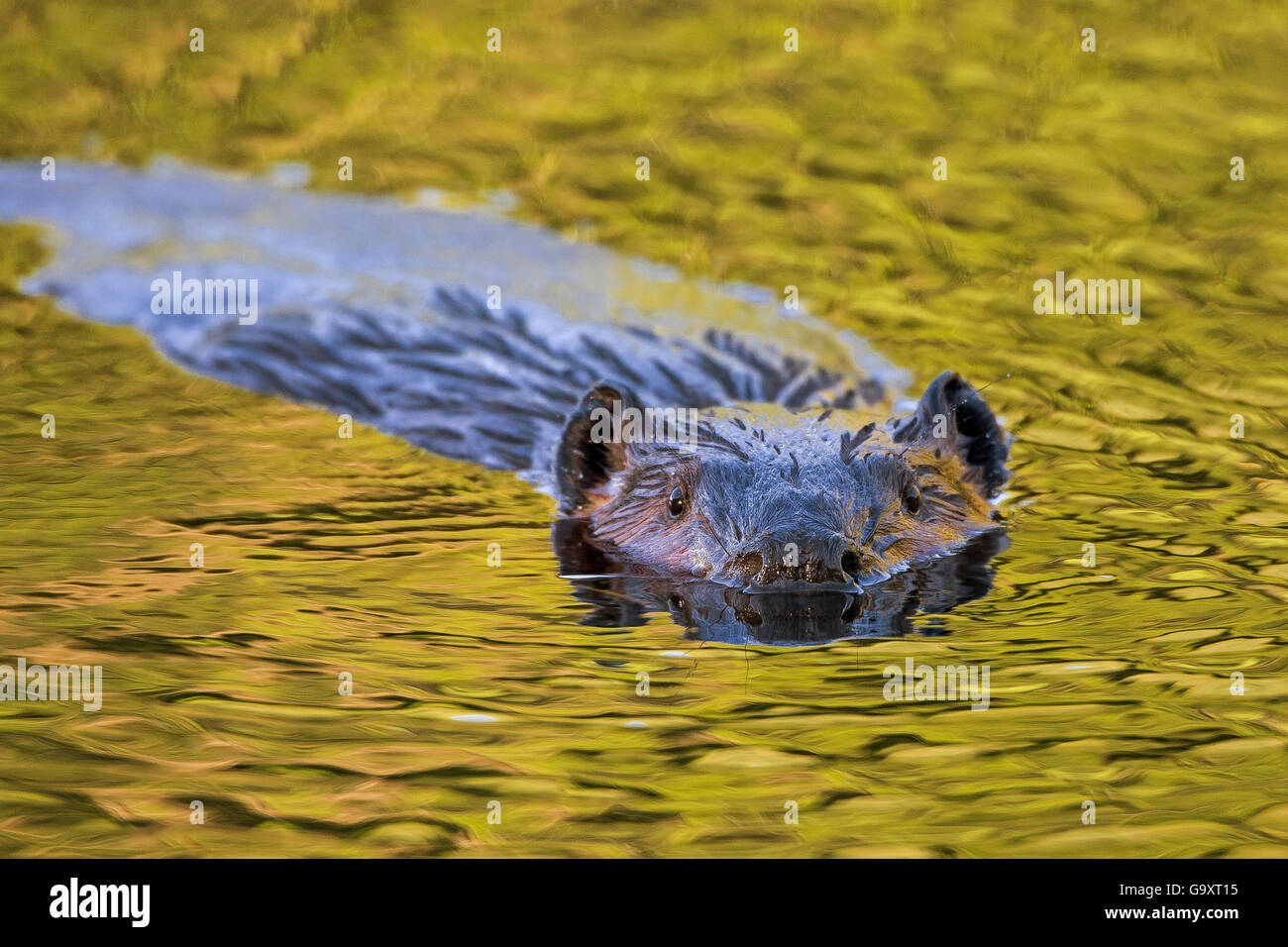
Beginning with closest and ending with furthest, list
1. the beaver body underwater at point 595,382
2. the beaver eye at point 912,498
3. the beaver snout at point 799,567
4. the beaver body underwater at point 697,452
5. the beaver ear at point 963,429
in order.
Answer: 1. the beaver snout at point 799,567
2. the beaver body underwater at point 697,452
3. the beaver body underwater at point 595,382
4. the beaver eye at point 912,498
5. the beaver ear at point 963,429

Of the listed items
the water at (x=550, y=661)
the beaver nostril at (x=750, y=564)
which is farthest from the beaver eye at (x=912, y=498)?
the beaver nostril at (x=750, y=564)

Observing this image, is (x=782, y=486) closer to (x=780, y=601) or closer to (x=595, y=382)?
(x=780, y=601)

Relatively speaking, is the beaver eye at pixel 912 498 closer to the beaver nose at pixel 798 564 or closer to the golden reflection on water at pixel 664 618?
the golden reflection on water at pixel 664 618

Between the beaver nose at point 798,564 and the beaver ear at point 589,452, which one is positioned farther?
the beaver ear at point 589,452

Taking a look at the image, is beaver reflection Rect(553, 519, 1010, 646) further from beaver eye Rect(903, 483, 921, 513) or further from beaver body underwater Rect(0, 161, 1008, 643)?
beaver eye Rect(903, 483, 921, 513)

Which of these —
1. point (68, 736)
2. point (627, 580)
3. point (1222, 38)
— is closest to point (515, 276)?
point (627, 580)

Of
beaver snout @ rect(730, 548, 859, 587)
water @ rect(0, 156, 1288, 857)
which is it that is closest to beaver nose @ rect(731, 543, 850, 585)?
beaver snout @ rect(730, 548, 859, 587)

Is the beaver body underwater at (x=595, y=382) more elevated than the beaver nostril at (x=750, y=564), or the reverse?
the beaver body underwater at (x=595, y=382)

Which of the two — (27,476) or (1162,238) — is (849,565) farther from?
(1162,238)
